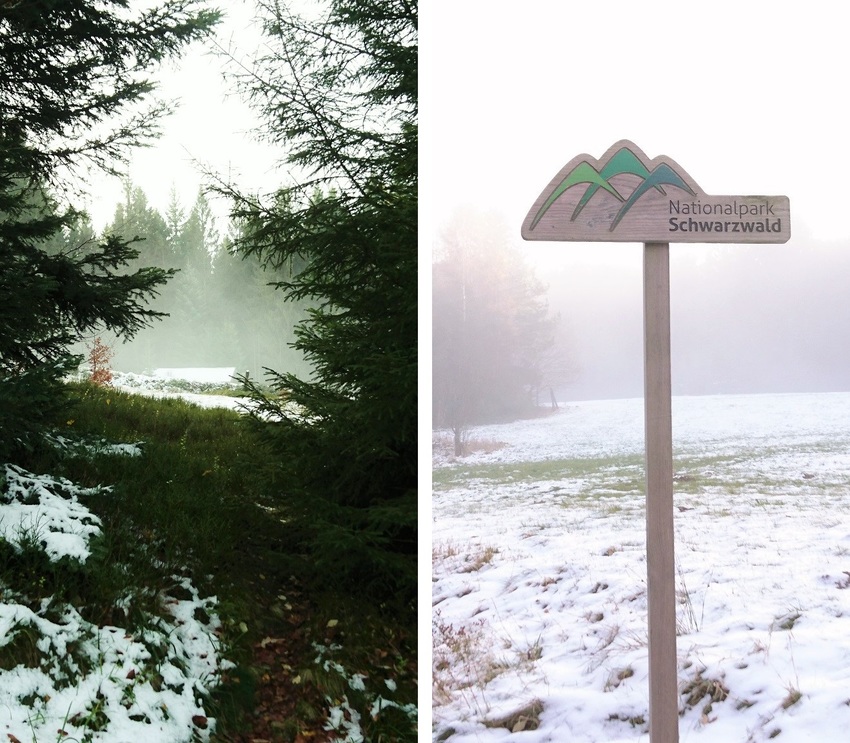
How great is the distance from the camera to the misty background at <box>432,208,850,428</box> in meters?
4.03

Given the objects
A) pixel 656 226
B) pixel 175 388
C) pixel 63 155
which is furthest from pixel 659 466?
pixel 63 155

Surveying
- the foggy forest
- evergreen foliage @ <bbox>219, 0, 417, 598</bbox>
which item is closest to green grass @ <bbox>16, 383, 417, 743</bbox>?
the foggy forest

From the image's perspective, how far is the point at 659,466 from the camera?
173 cm

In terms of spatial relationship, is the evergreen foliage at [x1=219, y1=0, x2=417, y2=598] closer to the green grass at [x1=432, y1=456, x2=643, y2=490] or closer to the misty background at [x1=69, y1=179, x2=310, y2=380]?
the misty background at [x1=69, y1=179, x2=310, y2=380]

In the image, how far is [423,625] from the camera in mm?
2352

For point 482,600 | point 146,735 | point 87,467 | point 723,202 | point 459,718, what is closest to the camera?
point 723,202

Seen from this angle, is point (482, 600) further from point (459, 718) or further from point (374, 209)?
point (374, 209)

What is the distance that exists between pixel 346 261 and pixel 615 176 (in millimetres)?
1218

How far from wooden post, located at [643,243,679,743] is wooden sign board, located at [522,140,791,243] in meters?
0.09

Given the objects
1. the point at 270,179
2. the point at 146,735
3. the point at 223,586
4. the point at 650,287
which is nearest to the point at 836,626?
the point at 650,287

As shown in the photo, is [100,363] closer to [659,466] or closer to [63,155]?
[63,155]

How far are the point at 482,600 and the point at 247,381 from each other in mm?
1496

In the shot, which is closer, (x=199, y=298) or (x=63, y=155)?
(x=63, y=155)

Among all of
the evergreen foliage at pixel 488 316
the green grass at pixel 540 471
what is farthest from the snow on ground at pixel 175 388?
the evergreen foliage at pixel 488 316
